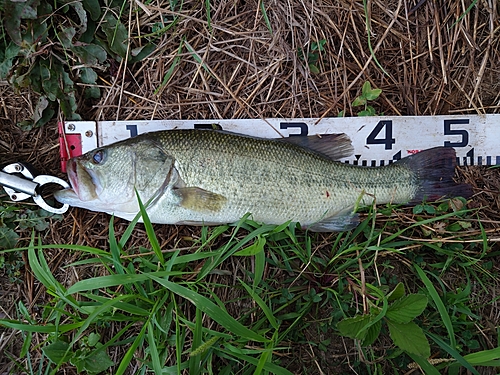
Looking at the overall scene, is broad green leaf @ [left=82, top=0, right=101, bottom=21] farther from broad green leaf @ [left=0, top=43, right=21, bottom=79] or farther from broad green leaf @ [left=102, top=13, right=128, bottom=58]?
broad green leaf @ [left=0, top=43, right=21, bottom=79]

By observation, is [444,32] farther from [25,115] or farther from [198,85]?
[25,115]

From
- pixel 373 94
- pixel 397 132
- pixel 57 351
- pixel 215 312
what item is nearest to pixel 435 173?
pixel 397 132

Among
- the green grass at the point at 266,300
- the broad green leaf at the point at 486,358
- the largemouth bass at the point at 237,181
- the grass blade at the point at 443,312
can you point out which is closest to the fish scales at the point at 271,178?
the largemouth bass at the point at 237,181

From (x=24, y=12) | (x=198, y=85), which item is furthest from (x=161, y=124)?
(x=24, y=12)

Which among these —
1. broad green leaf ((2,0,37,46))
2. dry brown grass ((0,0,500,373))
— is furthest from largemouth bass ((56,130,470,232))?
broad green leaf ((2,0,37,46))

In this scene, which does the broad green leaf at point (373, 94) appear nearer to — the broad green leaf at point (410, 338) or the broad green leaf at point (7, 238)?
the broad green leaf at point (410, 338)

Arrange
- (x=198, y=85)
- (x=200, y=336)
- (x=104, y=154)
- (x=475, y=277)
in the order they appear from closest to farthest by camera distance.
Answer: (x=200, y=336) < (x=104, y=154) < (x=475, y=277) < (x=198, y=85)

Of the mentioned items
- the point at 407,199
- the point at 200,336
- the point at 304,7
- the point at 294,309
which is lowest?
the point at 294,309
